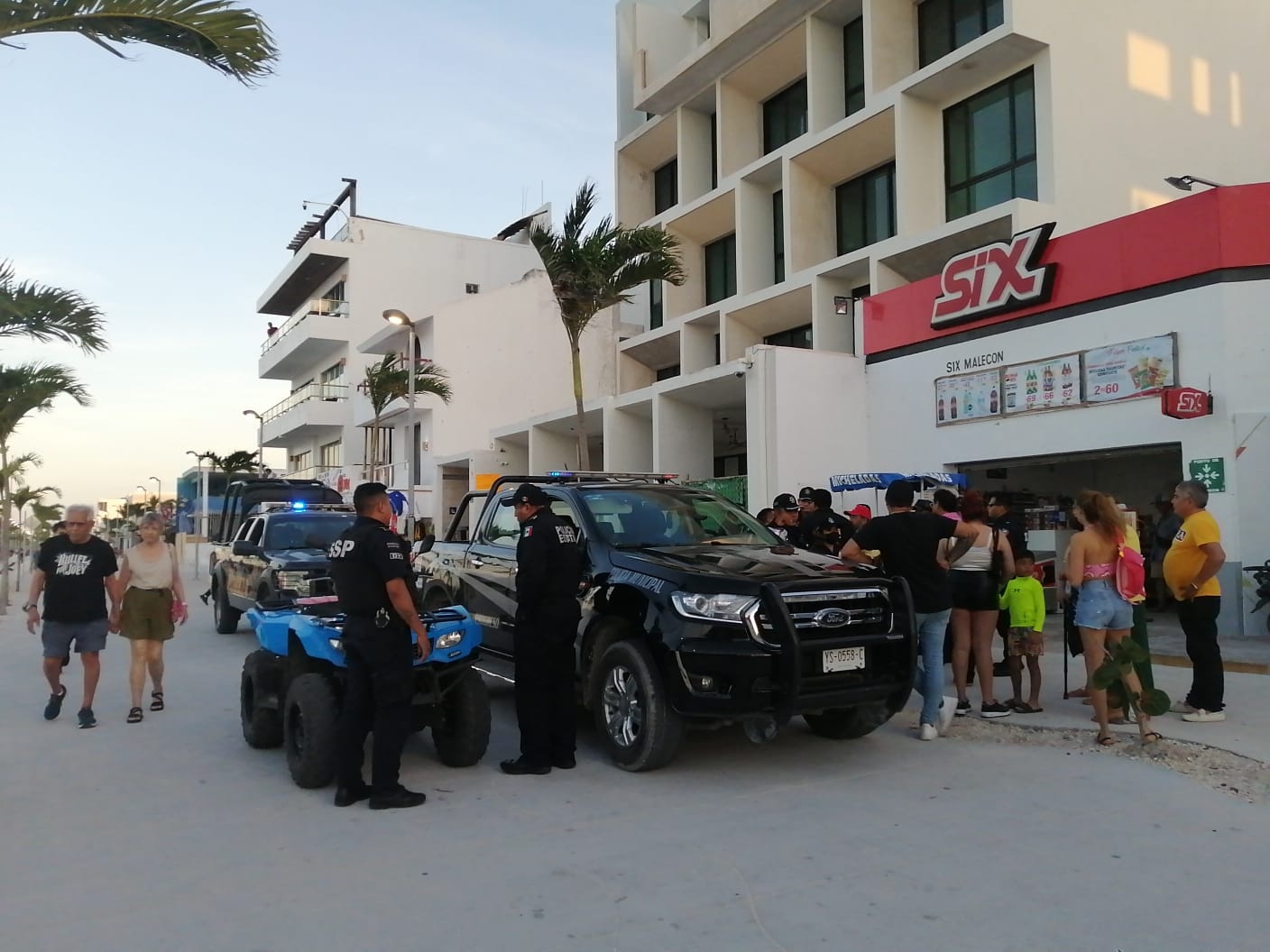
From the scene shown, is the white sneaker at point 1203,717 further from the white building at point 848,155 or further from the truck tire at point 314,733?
the white building at point 848,155

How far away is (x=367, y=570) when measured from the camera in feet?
17.6

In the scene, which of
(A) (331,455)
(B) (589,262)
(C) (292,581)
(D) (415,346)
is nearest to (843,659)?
(C) (292,581)

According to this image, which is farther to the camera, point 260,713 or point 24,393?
point 24,393

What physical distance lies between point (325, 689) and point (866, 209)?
20.3 m

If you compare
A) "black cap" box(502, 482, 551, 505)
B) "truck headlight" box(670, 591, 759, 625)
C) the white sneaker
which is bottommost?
the white sneaker

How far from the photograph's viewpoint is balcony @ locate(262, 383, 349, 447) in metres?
46.5

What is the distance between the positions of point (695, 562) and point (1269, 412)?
9525mm

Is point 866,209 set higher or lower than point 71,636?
higher

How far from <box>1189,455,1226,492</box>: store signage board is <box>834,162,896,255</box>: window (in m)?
11.5

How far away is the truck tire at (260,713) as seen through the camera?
6.78m

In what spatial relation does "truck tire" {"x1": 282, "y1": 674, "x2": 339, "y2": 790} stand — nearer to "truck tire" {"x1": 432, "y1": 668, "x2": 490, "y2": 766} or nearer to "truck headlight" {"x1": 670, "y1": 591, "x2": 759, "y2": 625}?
"truck tire" {"x1": 432, "y1": 668, "x2": 490, "y2": 766}

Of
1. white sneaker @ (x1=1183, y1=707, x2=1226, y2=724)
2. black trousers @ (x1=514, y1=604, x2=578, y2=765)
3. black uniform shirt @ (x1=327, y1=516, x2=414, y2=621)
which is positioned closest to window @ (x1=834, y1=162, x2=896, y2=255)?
white sneaker @ (x1=1183, y1=707, x2=1226, y2=724)

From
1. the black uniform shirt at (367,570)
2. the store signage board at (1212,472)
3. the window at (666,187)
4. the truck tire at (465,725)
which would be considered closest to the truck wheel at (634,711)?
the truck tire at (465,725)

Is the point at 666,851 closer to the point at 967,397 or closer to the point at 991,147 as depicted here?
the point at 967,397
